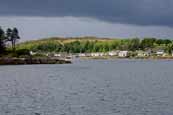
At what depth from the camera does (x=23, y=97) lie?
63688 mm

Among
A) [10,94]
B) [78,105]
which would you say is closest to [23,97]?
[10,94]

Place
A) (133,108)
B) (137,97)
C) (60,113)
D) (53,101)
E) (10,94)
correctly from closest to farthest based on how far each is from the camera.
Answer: (60,113), (133,108), (53,101), (137,97), (10,94)

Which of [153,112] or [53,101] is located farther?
[53,101]

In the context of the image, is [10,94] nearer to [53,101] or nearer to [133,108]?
[53,101]

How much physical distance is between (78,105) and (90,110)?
4.27 meters

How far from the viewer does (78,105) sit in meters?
54.8

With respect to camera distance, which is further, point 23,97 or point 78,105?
point 23,97

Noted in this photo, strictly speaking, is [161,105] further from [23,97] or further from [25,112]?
[23,97]

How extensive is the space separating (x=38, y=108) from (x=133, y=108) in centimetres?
1000

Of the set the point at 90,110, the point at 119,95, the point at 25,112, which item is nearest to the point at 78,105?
the point at 90,110

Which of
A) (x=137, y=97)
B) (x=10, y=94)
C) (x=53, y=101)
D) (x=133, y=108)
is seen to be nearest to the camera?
(x=133, y=108)

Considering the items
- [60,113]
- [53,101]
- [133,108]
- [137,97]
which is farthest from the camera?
[137,97]

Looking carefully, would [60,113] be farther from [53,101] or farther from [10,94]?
[10,94]

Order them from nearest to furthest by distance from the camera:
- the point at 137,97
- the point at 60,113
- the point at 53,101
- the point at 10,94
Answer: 1. the point at 60,113
2. the point at 53,101
3. the point at 137,97
4. the point at 10,94
